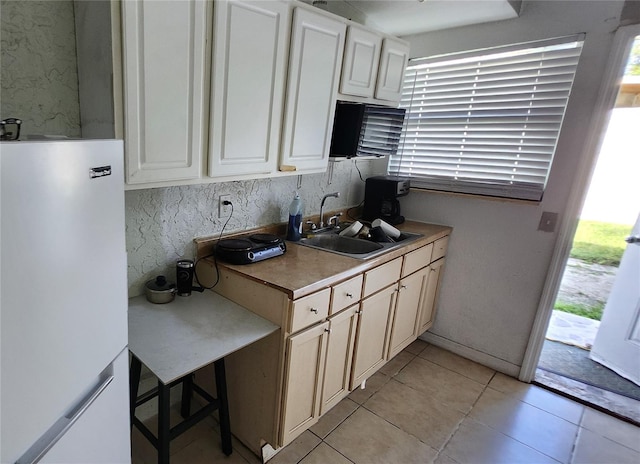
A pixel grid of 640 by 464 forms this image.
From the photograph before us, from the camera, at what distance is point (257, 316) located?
5.14ft

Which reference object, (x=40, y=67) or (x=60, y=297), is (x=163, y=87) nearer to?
(x=40, y=67)

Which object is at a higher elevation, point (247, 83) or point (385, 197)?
point (247, 83)

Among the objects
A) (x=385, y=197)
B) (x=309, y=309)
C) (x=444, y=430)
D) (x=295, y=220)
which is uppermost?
(x=385, y=197)

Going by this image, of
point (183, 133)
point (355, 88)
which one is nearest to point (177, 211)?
point (183, 133)

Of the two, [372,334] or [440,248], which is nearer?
[372,334]

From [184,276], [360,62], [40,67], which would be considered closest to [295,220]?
[184,276]

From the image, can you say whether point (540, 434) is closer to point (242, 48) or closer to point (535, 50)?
point (535, 50)

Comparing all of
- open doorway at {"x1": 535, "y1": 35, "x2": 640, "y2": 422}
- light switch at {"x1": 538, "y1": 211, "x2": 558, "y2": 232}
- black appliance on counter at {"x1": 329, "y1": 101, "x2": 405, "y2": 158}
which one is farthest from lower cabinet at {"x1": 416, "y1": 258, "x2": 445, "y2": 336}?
black appliance on counter at {"x1": 329, "y1": 101, "x2": 405, "y2": 158}

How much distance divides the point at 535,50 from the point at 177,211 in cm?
233

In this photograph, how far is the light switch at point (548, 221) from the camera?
2.29 meters

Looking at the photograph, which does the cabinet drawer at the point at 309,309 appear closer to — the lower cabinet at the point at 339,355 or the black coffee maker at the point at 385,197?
the lower cabinet at the point at 339,355

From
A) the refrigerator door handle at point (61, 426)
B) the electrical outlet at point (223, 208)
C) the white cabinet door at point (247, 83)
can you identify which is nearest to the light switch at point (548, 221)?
the white cabinet door at point (247, 83)

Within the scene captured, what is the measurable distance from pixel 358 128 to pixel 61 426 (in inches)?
71.0

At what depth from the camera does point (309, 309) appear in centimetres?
153
